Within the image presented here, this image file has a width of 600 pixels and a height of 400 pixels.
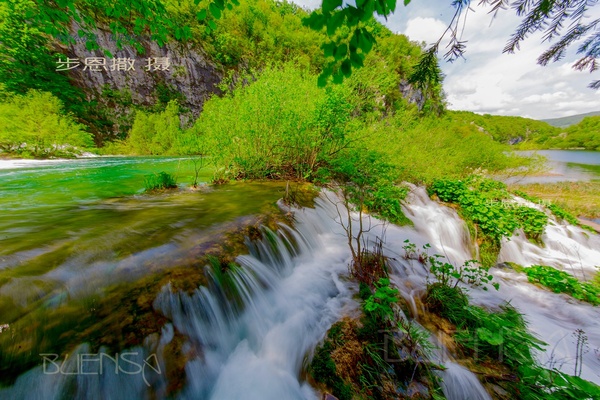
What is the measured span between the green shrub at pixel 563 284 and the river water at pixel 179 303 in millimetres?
234

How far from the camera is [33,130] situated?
13.9 meters

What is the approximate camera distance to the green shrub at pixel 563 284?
4414 mm

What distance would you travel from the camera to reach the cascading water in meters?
1.80

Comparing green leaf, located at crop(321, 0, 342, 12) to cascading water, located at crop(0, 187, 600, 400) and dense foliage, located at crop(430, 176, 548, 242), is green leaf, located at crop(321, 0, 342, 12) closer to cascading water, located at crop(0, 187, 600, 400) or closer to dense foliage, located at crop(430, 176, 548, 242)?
cascading water, located at crop(0, 187, 600, 400)

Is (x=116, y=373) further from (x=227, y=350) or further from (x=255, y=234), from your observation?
(x=255, y=234)

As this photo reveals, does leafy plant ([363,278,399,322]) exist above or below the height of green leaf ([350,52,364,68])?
below

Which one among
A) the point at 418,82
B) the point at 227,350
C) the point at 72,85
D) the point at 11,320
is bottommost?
the point at 227,350

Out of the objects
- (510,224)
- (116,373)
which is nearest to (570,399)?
(116,373)

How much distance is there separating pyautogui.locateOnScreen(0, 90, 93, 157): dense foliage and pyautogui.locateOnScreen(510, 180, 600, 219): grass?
30.5m

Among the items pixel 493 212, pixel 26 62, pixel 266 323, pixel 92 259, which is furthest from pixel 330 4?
pixel 26 62

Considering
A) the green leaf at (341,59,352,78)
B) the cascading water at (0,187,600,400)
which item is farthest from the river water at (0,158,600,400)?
the green leaf at (341,59,352,78)

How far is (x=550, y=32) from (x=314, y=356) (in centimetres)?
437

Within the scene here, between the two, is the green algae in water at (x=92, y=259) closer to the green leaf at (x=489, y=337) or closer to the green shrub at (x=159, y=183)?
the green shrub at (x=159, y=183)

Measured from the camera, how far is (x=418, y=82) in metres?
2.72
